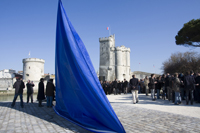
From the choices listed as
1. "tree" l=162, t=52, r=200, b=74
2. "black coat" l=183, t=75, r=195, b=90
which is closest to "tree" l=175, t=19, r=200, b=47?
"tree" l=162, t=52, r=200, b=74

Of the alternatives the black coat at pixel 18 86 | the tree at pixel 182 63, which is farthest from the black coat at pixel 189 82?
the tree at pixel 182 63

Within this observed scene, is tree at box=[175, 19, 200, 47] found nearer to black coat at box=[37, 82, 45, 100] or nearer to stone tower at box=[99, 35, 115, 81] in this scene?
black coat at box=[37, 82, 45, 100]

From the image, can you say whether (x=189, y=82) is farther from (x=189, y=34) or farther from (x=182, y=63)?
(x=182, y=63)

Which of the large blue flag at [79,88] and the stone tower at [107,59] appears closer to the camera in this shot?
the large blue flag at [79,88]

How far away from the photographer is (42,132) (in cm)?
424

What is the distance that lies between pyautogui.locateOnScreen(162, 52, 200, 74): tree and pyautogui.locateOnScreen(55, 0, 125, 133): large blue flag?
25085mm

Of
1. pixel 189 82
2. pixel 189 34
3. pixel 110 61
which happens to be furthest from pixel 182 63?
pixel 110 61

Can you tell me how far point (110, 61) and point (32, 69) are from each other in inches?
1099

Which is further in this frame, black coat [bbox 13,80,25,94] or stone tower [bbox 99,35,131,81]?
stone tower [bbox 99,35,131,81]

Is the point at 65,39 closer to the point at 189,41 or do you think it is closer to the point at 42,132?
the point at 42,132

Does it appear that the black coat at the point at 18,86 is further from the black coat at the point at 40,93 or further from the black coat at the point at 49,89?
the black coat at the point at 49,89

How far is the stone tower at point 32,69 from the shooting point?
44.9 metres

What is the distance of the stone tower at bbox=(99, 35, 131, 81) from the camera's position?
61094 mm

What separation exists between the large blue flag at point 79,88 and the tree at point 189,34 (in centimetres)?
2027
